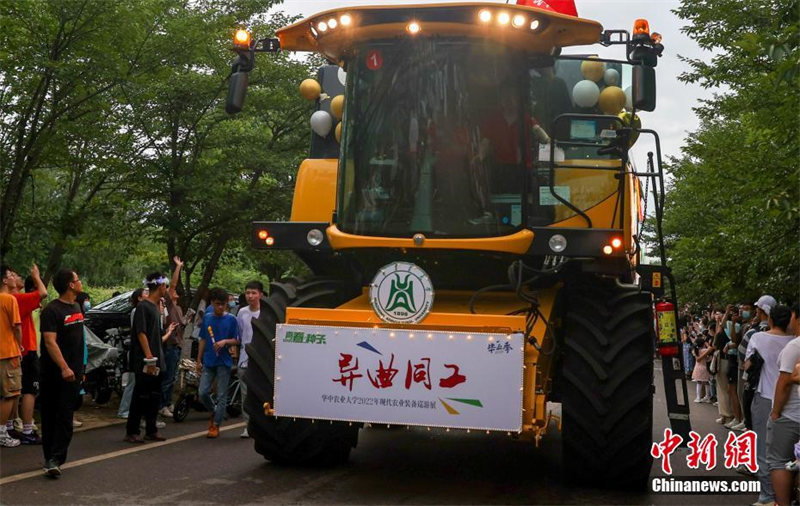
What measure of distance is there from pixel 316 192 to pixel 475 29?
211cm

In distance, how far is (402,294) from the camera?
7.78m

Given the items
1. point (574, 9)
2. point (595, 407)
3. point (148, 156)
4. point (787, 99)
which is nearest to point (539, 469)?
point (595, 407)

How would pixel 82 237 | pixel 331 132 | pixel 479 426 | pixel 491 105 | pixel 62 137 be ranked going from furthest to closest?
1. pixel 82 237
2. pixel 62 137
3. pixel 331 132
4. pixel 491 105
5. pixel 479 426

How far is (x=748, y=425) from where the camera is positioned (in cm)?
1148

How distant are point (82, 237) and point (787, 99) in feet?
34.2

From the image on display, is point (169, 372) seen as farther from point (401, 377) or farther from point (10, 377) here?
point (401, 377)

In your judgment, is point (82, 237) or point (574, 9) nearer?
point (574, 9)

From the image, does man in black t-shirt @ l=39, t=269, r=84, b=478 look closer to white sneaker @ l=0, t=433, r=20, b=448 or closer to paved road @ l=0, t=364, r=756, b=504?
paved road @ l=0, t=364, r=756, b=504

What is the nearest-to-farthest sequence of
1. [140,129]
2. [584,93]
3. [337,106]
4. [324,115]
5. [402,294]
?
[402,294] < [584,93] < [337,106] < [324,115] < [140,129]

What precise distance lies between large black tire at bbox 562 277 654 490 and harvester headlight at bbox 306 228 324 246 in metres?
2.18

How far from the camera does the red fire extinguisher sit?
26.5 ft

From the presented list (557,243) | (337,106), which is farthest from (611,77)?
(337,106)

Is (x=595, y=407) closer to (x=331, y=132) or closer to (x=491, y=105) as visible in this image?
(x=491, y=105)

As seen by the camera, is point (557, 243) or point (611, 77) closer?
point (557, 243)
